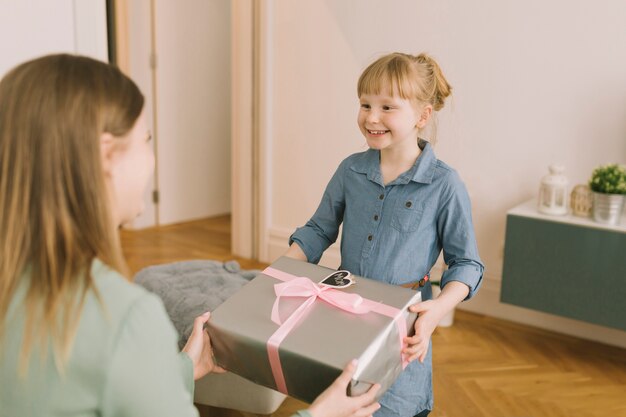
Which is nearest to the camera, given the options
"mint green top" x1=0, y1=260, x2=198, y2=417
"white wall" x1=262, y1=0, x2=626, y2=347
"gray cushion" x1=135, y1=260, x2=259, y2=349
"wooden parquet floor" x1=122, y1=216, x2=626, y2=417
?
"mint green top" x1=0, y1=260, x2=198, y2=417

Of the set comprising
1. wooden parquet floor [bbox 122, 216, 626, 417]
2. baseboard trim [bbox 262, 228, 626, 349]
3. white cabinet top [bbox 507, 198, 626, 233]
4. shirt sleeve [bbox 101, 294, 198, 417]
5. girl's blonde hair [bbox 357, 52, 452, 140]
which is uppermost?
girl's blonde hair [bbox 357, 52, 452, 140]

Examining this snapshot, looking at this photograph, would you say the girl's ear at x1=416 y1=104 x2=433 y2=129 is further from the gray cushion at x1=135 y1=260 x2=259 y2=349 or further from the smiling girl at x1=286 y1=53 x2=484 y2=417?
the gray cushion at x1=135 y1=260 x2=259 y2=349

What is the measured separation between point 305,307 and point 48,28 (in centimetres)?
72

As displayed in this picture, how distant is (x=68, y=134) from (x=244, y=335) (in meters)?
0.47

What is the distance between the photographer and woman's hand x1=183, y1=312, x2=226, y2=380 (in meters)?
1.12

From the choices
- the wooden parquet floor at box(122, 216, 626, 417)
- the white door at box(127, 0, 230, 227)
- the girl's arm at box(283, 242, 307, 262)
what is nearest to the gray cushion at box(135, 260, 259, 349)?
the wooden parquet floor at box(122, 216, 626, 417)

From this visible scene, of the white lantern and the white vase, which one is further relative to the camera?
the white lantern

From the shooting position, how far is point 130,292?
74cm

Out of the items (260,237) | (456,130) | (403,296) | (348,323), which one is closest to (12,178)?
(348,323)

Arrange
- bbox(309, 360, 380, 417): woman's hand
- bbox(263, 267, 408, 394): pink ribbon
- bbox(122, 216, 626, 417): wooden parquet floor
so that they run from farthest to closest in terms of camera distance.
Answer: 1. bbox(122, 216, 626, 417): wooden parquet floor
2. bbox(263, 267, 408, 394): pink ribbon
3. bbox(309, 360, 380, 417): woman's hand

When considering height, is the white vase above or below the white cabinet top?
above

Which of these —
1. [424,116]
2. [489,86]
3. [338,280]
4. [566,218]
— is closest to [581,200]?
[566,218]

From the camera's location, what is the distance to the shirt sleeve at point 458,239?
1.29 metres

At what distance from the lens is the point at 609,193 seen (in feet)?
7.79
